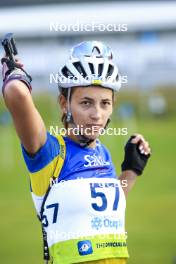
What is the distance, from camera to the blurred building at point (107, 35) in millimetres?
33625

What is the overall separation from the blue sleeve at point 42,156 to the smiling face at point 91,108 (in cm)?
24

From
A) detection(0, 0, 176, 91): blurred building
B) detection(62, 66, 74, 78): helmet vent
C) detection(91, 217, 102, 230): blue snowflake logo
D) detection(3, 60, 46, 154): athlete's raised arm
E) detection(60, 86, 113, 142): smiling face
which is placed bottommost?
detection(91, 217, 102, 230): blue snowflake logo

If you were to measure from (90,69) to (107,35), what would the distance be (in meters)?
29.5

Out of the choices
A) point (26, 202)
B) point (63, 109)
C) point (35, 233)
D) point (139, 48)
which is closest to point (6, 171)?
point (26, 202)

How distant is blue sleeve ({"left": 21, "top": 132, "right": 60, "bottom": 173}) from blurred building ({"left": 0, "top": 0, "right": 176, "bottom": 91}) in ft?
90.0

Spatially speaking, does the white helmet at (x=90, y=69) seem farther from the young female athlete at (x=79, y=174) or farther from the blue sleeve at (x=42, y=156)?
the blue sleeve at (x=42, y=156)

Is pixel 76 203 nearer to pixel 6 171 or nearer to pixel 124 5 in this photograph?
pixel 6 171

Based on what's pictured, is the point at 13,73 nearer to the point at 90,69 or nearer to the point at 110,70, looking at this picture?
the point at 90,69

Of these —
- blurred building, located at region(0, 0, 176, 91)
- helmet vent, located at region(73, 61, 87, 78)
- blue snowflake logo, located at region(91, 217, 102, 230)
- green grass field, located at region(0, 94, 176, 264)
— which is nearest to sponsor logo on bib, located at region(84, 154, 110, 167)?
blue snowflake logo, located at region(91, 217, 102, 230)

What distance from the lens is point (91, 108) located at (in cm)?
502

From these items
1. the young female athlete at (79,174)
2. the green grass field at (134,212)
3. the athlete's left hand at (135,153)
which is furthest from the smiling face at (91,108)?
the green grass field at (134,212)

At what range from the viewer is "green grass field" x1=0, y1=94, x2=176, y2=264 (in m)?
11.9

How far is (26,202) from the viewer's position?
1620cm

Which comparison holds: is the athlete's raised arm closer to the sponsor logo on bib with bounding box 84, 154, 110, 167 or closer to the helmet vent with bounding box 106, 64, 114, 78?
the sponsor logo on bib with bounding box 84, 154, 110, 167
